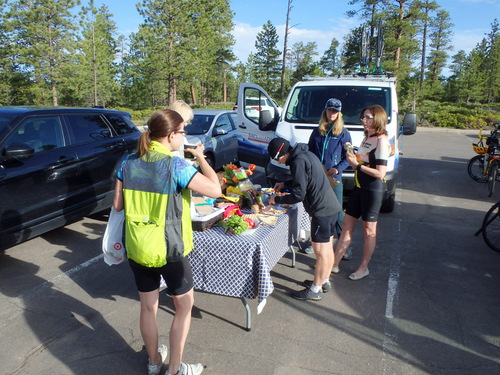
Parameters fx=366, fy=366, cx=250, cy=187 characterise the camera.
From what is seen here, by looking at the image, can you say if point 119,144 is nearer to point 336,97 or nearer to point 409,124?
point 336,97

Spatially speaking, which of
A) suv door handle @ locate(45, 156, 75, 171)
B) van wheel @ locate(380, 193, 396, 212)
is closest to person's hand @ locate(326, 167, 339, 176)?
van wheel @ locate(380, 193, 396, 212)

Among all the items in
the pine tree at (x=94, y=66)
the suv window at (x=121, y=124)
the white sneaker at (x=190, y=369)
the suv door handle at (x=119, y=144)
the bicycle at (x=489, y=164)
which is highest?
the pine tree at (x=94, y=66)

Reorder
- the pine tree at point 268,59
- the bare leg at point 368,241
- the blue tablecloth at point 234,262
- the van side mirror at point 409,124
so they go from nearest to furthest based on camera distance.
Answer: the blue tablecloth at point 234,262, the bare leg at point 368,241, the van side mirror at point 409,124, the pine tree at point 268,59

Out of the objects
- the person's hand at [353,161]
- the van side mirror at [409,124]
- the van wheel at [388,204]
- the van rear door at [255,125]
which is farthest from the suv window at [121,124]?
the van side mirror at [409,124]

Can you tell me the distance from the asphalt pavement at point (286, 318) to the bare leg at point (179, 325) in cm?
Answer: 35

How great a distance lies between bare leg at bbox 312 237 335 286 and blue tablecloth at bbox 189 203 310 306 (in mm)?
605

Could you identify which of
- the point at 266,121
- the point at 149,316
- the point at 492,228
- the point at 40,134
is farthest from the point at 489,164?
the point at 40,134

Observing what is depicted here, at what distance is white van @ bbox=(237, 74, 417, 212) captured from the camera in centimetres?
599

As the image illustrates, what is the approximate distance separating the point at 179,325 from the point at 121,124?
15.0 feet

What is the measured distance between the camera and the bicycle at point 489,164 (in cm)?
799

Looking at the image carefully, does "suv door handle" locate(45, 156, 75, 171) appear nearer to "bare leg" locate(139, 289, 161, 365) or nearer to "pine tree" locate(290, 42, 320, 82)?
"bare leg" locate(139, 289, 161, 365)

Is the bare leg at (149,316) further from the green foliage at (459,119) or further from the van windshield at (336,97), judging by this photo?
the green foliage at (459,119)

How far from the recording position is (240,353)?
2908 millimetres

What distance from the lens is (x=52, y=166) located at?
15.1 ft
